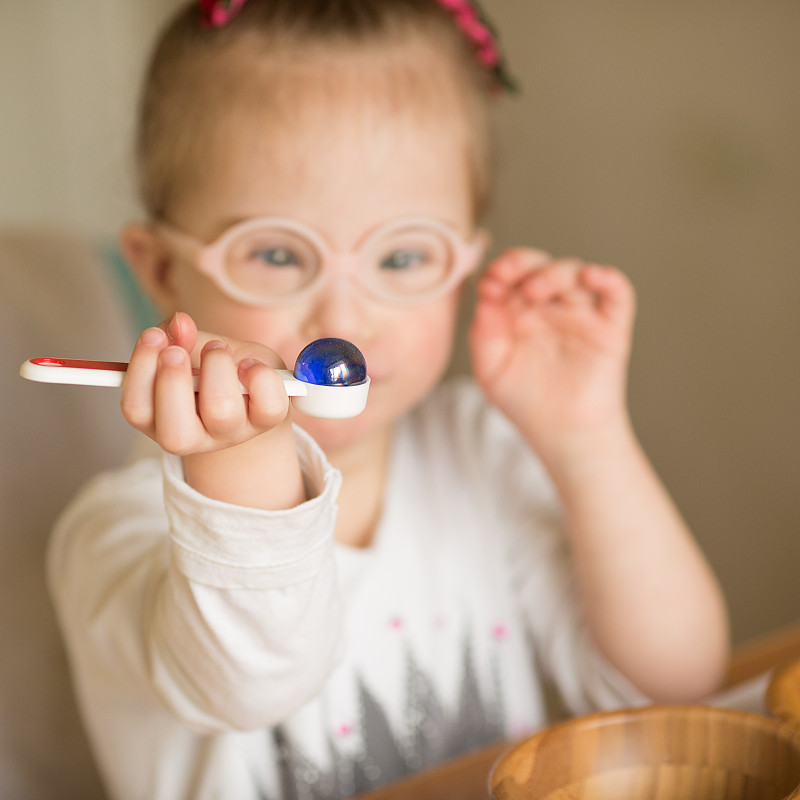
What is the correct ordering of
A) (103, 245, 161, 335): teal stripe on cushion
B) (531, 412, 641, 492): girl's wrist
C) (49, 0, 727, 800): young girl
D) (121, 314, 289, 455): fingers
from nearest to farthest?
1. (121, 314, 289, 455): fingers
2. (49, 0, 727, 800): young girl
3. (531, 412, 641, 492): girl's wrist
4. (103, 245, 161, 335): teal stripe on cushion

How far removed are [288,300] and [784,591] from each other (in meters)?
0.78

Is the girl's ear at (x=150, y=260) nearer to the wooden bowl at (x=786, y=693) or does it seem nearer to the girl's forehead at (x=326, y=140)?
the girl's forehead at (x=326, y=140)

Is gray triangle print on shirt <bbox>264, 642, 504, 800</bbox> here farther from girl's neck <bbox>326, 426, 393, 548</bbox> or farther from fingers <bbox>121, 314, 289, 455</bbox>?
fingers <bbox>121, 314, 289, 455</bbox>

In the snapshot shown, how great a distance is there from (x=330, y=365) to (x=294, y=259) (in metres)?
0.31

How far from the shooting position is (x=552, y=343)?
0.80m

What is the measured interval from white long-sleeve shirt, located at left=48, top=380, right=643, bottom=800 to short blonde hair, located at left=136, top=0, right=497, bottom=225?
254 millimetres

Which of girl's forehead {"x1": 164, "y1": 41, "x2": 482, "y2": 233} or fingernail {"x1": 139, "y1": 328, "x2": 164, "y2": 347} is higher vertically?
girl's forehead {"x1": 164, "y1": 41, "x2": 482, "y2": 233}

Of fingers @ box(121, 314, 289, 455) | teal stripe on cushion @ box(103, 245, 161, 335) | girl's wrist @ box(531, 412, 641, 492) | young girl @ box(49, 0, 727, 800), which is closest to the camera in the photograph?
fingers @ box(121, 314, 289, 455)

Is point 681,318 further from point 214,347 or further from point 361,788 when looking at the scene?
point 214,347

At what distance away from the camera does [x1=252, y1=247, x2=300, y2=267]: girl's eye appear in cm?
Answer: 62

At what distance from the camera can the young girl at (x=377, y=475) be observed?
61 cm

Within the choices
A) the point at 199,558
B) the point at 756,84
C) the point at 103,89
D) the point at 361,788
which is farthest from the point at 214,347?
the point at 103,89

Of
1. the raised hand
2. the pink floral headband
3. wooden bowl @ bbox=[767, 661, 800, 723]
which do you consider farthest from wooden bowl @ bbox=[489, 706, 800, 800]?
the pink floral headband

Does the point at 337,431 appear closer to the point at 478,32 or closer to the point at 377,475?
the point at 377,475
